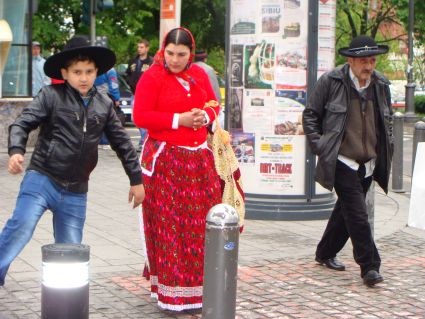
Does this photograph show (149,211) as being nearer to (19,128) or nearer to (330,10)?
(19,128)

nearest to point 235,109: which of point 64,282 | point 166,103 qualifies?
point 166,103

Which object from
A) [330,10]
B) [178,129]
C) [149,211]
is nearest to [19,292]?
[149,211]

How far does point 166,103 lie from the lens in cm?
608

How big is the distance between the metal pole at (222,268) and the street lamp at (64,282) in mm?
673

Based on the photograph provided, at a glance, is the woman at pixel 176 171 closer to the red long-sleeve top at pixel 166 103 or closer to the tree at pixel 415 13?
the red long-sleeve top at pixel 166 103

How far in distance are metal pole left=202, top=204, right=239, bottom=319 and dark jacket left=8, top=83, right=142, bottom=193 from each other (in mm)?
Answer: 1037

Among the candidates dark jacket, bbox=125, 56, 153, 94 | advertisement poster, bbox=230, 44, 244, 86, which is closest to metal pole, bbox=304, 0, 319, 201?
advertisement poster, bbox=230, 44, 244, 86

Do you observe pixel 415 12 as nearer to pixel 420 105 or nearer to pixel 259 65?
pixel 420 105

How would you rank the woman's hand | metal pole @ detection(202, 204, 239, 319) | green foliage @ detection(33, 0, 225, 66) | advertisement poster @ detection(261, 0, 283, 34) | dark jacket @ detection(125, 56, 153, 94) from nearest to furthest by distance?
metal pole @ detection(202, 204, 239, 319) < the woman's hand < advertisement poster @ detection(261, 0, 283, 34) < dark jacket @ detection(125, 56, 153, 94) < green foliage @ detection(33, 0, 225, 66)

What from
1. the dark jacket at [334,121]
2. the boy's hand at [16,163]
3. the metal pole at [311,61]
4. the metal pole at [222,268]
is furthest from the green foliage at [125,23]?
the metal pole at [222,268]

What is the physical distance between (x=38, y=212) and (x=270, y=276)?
2.07 metres

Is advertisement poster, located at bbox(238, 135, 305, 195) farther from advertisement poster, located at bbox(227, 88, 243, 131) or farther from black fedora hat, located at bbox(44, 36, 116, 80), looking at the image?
black fedora hat, located at bbox(44, 36, 116, 80)

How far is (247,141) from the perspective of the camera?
9719 millimetres

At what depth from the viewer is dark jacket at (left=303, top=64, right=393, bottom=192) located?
688 cm
